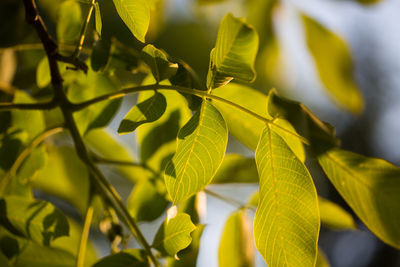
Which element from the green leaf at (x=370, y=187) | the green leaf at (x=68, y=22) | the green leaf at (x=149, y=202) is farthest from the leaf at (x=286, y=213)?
the green leaf at (x=68, y=22)

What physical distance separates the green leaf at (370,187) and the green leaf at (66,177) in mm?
672

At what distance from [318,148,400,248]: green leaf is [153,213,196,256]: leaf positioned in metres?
0.22

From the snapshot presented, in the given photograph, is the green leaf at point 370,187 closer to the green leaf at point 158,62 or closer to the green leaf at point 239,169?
the green leaf at point 158,62

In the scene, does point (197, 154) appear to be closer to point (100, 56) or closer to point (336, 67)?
point (100, 56)

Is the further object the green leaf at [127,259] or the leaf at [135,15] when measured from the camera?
the green leaf at [127,259]

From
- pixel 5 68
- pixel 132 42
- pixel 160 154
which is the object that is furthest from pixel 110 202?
pixel 132 42

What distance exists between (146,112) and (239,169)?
36 centimetres

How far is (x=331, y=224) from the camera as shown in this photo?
3.21ft

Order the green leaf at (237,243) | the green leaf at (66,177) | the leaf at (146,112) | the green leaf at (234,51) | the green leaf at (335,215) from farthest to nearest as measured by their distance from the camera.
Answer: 1. the green leaf at (66,177)
2. the green leaf at (335,215)
3. the green leaf at (237,243)
4. the leaf at (146,112)
5. the green leaf at (234,51)

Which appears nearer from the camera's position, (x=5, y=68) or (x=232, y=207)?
(x=232, y=207)

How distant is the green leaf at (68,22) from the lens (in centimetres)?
92

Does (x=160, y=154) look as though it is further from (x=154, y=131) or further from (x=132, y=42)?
(x=132, y=42)

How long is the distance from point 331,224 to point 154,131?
475 mm

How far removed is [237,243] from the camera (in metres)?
0.87
